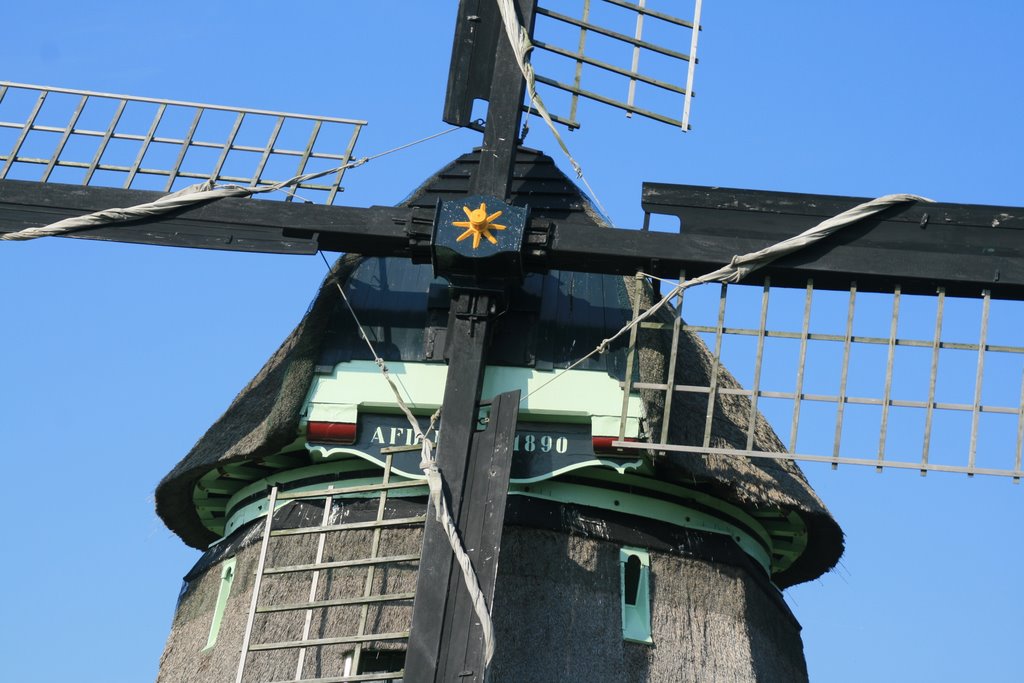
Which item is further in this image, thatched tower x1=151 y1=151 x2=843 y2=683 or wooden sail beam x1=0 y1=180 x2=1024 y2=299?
wooden sail beam x1=0 y1=180 x2=1024 y2=299

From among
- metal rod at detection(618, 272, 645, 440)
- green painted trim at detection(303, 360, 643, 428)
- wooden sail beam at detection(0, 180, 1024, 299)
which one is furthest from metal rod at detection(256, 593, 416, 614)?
wooden sail beam at detection(0, 180, 1024, 299)

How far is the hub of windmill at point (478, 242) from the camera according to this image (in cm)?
1044

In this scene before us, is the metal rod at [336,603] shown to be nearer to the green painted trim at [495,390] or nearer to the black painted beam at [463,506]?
the black painted beam at [463,506]

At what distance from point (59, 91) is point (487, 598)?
5352 millimetres

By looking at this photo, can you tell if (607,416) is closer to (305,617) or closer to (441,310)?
(441,310)

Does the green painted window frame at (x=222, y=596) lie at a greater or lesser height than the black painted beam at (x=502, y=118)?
lesser

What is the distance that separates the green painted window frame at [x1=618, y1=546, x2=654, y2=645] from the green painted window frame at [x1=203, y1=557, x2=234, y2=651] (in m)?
2.48

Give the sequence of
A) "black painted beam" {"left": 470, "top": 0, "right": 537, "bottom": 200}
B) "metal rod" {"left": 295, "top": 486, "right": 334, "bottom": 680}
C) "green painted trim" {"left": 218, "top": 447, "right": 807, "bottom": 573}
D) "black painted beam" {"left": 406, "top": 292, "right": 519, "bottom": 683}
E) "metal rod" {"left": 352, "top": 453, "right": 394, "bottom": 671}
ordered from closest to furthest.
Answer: "black painted beam" {"left": 406, "top": 292, "right": 519, "bottom": 683} < "metal rod" {"left": 352, "top": 453, "right": 394, "bottom": 671} < "metal rod" {"left": 295, "top": 486, "right": 334, "bottom": 680} < "green painted trim" {"left": 218, "top": 447, "right": 807, "bottom": 573} < "black painted beam" {"left": 470, "top": 0, "right": 537, "bottom": 200}

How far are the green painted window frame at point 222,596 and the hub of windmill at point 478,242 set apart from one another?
240 cm

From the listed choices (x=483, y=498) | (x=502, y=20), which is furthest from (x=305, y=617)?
(x=502, y=20)

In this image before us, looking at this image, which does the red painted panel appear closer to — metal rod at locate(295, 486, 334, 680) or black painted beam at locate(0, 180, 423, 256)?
metal rod at locate(295, 486, 334, 680)

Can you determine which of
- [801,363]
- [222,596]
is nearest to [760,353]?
[801,363]

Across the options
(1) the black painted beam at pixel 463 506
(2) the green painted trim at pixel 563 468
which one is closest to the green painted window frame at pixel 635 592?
(2) the green painted trim at pixel 563 468

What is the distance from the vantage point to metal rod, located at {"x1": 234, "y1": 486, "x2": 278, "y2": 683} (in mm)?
10223
